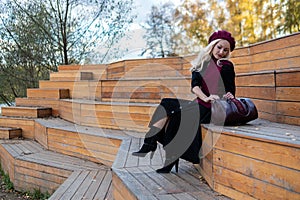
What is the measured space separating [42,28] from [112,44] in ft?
4.50

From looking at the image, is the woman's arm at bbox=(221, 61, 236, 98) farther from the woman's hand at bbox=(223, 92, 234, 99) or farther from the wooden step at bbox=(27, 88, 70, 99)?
the wooden step at bbox=(27, 88, 70, 99)

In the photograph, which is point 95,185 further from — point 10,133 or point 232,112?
point 10,133

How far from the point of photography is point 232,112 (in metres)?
1.77

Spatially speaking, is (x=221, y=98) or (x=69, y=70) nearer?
(x=221, y=98)

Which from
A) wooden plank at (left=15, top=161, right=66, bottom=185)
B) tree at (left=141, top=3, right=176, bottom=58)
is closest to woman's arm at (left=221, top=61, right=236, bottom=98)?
wooden plank at (left=15, top=161, right=66, bottom=185)

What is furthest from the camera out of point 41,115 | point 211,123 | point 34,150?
point 41,115

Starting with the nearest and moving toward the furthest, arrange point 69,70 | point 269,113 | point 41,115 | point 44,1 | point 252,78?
point 269,113 < point 252,78 < point 41,115 < point 69,70 < point 44,1

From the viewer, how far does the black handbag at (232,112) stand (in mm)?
1759

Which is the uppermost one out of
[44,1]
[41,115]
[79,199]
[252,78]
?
[44,1]

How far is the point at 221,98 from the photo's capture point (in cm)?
197

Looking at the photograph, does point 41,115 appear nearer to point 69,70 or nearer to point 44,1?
point 69,70

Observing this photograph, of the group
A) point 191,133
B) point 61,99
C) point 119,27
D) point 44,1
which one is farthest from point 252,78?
point 44,1

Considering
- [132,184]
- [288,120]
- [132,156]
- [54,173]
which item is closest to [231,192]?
[132,184]

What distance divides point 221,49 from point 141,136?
4.63ft
